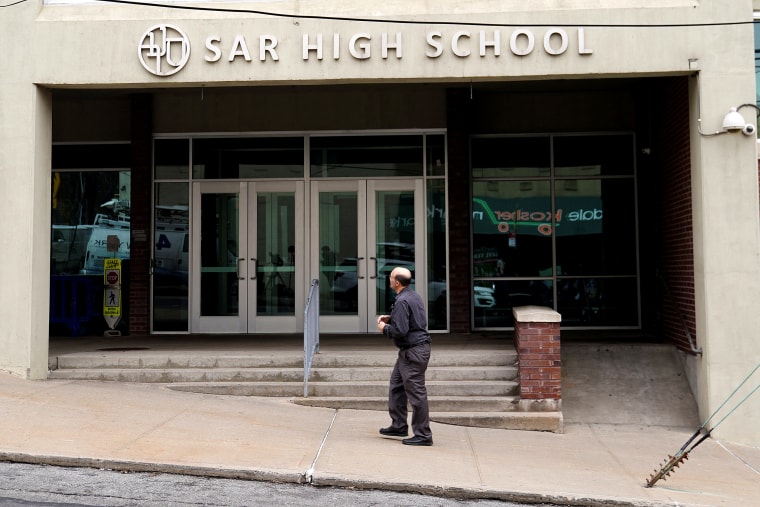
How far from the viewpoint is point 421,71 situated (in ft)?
30.3

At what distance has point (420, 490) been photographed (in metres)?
6.09

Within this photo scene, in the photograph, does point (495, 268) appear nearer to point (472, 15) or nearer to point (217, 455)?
point (472, 15)

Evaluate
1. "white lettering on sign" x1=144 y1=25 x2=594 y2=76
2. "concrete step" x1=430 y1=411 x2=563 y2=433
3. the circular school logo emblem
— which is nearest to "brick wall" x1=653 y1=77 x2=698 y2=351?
"white lettering on sign" x1=144 y1=25 x2=594 y2=76

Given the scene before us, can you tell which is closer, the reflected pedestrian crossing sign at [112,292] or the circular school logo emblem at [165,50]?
the circular school logo emblem at [165,50]

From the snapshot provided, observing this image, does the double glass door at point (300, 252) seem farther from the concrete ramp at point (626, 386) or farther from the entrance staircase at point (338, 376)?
the concrete ramp at point (626, 386)

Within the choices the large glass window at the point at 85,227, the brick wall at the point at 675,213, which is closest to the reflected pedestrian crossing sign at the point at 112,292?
the large glass window at the point at 85,227

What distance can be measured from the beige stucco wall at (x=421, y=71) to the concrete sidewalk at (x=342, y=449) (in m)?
1.15

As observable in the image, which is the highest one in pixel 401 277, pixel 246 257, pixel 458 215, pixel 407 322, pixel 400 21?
pixel 400 21

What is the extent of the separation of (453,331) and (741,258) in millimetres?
4993

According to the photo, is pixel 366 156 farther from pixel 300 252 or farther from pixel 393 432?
pixel 393 432

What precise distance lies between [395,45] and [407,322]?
3.71 m

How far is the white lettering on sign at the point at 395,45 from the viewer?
912 cm

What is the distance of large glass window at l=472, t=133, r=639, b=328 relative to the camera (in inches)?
509

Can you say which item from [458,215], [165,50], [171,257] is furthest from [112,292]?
[458,215]
